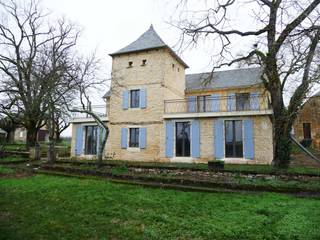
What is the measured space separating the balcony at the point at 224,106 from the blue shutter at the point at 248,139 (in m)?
0.61

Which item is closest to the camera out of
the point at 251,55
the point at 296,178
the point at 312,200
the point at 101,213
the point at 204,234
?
the point at 204,234

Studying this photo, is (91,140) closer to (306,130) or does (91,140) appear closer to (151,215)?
(151,215)

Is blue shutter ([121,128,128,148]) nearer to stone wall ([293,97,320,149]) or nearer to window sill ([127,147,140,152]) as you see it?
window sill ([127,147,140,152])

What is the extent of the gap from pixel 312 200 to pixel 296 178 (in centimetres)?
288

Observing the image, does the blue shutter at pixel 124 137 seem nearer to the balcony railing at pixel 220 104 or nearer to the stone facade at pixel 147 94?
the stone facade at pixel 147 94

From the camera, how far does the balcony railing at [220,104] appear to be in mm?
16578

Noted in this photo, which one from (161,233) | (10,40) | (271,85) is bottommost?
(161,233)

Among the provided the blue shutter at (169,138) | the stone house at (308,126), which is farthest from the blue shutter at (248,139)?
the stone house at (308,126)

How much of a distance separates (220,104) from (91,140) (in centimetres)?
1066

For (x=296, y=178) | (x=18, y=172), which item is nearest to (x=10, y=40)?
(x=18, y=172)

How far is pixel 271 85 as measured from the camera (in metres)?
11.9

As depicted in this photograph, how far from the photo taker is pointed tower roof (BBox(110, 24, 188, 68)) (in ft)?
60.4

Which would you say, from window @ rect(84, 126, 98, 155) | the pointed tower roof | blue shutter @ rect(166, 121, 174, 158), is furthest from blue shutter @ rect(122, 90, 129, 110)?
blue shutter @ rect(166, 121, 174, 158)

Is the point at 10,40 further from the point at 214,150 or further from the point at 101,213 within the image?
the point at 101,213
